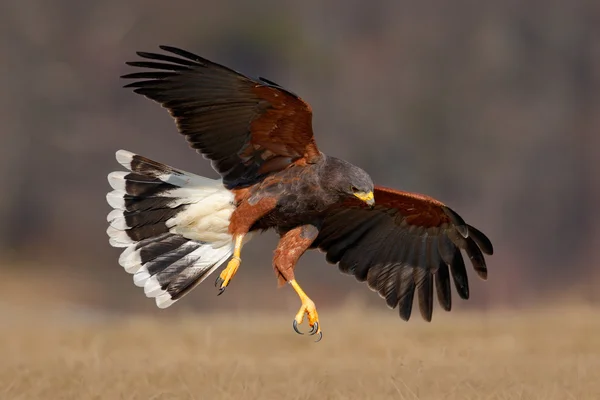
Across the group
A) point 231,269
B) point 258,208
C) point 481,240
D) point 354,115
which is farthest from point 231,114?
point 354,115

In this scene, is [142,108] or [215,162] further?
[142,108]

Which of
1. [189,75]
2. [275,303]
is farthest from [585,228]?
[189,75]

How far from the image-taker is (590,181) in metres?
27.9

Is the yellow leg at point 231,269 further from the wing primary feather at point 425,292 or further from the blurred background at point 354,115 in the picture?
the blurred background at point 354,115

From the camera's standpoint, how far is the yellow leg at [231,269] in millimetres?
7477

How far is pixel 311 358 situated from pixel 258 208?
138 centimetres

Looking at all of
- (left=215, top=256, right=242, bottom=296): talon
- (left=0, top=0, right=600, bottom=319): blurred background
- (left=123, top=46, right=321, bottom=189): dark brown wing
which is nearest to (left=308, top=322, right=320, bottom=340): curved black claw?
(left=215, top=256, right=242, bottom=296): talon

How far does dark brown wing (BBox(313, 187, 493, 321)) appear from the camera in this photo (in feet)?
28.6

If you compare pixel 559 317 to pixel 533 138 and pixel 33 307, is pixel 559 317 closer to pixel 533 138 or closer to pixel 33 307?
pixel 33 307

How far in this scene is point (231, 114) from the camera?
766cm

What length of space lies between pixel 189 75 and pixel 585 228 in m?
21.3

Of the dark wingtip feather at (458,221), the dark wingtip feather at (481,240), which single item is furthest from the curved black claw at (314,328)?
the dark wingtip feather at (481,240)

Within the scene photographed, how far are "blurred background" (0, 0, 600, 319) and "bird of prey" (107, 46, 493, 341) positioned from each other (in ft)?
46.2

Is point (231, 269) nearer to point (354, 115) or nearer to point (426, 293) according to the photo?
point (426, 293)
